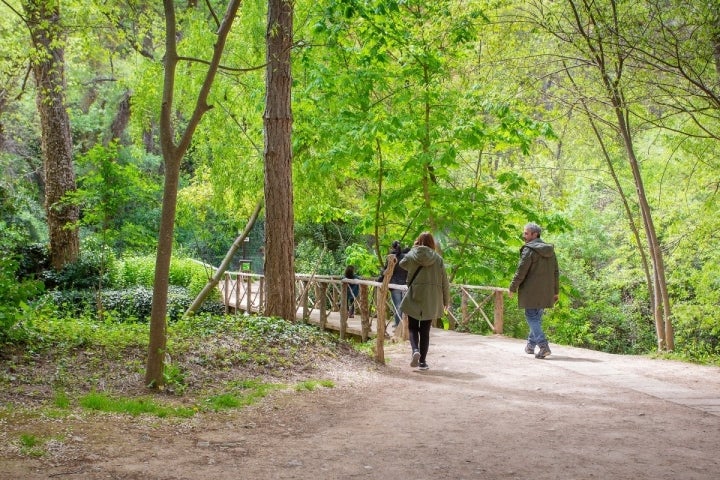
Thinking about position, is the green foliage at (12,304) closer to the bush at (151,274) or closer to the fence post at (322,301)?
the fence post at (322,301)

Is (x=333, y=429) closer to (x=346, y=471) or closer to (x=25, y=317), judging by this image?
(x=346, y=471)

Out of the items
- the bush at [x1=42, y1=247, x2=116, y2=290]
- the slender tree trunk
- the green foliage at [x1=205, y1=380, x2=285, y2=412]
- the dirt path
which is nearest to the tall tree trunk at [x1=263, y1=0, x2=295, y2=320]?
the dirt path

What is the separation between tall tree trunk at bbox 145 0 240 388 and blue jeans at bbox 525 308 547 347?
521 centimetres

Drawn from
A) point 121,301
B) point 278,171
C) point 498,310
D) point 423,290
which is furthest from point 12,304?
point 121,301

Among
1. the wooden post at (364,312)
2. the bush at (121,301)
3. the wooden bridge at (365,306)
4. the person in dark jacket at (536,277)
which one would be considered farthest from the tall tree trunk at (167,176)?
the bush at (121,301)

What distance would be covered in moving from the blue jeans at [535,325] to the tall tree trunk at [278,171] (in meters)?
3.51

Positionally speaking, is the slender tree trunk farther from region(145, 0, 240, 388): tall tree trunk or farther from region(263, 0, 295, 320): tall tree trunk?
region(145, 0, 240, 388): tall tree trunk

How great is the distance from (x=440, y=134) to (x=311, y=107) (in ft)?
9.13

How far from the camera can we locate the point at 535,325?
9.51m

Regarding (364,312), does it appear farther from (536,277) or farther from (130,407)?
(130,407)

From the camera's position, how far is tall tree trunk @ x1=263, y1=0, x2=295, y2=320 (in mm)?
9742

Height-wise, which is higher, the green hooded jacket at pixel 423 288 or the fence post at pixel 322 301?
the green hooded jacket at pixel 423 288

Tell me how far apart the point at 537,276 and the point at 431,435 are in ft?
15.0

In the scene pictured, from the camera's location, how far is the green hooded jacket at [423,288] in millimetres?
8375
